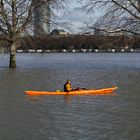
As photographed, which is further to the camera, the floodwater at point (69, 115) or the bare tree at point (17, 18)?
the bare tree at point (17, 18)

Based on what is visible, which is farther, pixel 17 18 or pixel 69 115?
pixel 17 18

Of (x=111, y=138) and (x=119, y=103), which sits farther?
(x=119, y=103)

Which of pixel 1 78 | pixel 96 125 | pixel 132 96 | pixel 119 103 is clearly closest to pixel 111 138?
pixel 96 125

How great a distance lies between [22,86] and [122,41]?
1502cm

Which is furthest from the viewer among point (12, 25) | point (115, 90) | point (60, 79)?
point (12, 25)

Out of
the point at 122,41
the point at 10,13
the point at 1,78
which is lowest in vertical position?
the point at 1,78

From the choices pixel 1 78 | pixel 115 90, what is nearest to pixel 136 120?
pixel 115 90

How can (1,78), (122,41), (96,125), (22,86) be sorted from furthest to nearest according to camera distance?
(122,41) < (1,78) < (22,86) < (96,125)

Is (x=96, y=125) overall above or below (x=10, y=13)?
below

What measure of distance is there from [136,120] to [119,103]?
442 centimetres

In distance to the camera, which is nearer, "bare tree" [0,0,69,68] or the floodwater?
the floodwater

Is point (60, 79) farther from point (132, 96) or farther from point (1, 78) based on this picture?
point (132, 96)

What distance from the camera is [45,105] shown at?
20.4m

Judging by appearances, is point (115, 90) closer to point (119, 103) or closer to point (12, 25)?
point (119, 103)
